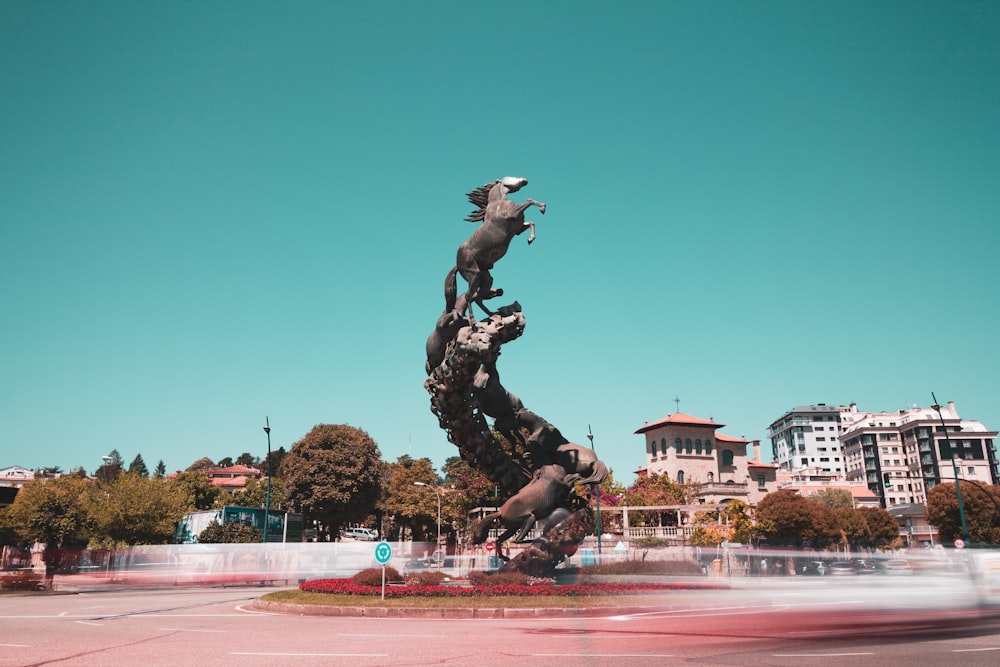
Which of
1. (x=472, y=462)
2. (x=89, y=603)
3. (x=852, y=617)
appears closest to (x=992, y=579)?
(x=852, y=617)

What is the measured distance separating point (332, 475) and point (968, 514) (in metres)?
58.8

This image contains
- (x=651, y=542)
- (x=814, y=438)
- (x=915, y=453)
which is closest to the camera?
(x=651, y=542)

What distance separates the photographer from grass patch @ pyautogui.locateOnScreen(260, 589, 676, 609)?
16.2 meters

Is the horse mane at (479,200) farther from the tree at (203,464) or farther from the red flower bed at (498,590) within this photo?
the tree at (203,464)

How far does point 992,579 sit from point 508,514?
1232 cm

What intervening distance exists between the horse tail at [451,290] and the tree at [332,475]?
3965 centimetres

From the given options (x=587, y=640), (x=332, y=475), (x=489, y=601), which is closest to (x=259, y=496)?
(x=332, y=475)

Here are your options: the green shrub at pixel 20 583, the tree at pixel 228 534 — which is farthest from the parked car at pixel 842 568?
the green shrub at pixel 20 583

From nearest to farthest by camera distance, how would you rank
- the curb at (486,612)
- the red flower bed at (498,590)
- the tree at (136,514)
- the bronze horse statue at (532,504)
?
the curb at (486,612)
the red flower bed at (498,590)
the bronze horse statue at (532,504)
the tree at (136,514)

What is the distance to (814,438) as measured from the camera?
18050 centimetres

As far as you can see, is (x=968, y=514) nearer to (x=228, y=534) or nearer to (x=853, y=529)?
(x=853, y=529)

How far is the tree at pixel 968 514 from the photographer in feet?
201

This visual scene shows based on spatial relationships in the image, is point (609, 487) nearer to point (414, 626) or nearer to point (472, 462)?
point (472, 462)

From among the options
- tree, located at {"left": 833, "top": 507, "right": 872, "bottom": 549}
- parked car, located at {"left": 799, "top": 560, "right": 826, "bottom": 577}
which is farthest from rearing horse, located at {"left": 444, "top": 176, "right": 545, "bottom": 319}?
tree, located at {"left": 833, "top": 507, "right": 872, "bottom": 549}
